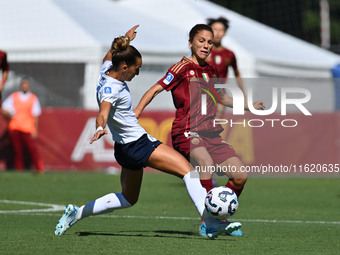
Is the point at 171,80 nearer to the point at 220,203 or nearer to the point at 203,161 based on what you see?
the point at 203,161

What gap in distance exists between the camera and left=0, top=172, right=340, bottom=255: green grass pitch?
6.67 meters

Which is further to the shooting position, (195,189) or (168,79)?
(168,79)

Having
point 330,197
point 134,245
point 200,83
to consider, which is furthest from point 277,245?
point 330,197

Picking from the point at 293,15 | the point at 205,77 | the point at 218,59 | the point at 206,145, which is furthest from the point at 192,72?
the point at 293,15

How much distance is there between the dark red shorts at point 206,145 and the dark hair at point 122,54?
1.03 m

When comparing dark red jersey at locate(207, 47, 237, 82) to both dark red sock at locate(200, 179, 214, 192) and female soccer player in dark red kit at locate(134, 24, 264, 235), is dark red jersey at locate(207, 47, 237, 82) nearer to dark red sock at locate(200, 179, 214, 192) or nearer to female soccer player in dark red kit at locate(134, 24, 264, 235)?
female soccer player in dark red kit at locate(134, 24, 264, 235)

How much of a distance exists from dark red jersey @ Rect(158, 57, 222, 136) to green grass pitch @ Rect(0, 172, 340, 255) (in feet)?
3.41

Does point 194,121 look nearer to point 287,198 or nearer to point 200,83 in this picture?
point 200,83

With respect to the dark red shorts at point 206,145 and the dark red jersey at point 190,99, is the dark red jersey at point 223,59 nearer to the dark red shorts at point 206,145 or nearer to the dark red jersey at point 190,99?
the dark red jersey at point 190,99

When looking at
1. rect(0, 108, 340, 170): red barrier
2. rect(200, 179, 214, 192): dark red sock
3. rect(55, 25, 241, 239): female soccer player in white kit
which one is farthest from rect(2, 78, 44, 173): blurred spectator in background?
rect(55, 25, 241, 239): female soccer player in white kit

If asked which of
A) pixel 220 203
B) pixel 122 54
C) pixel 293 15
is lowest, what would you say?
pixel 293 15

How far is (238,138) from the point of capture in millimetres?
18078

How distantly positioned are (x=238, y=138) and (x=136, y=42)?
14.6ft

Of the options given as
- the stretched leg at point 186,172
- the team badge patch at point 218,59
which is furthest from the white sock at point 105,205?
the team badge patch at point 218,59
